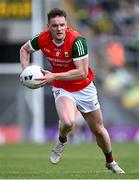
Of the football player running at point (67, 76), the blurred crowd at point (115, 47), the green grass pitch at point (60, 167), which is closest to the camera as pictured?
the green grass pitch at point (60, 167)

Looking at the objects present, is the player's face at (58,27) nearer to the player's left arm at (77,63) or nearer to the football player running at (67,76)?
the football player running at (67,76)

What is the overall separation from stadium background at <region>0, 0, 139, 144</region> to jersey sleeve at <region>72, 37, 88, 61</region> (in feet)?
50.9

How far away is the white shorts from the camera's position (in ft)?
38.3

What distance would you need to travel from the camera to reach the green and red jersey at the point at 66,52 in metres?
11.3

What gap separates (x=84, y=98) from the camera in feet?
38.4

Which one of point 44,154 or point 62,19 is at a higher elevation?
point 62,19

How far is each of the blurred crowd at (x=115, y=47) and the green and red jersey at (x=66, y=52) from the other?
17.3 m

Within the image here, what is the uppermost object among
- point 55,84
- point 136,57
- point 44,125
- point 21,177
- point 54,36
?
point 54,36

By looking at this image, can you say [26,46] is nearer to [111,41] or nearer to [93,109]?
[93,109]

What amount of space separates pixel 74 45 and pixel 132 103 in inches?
724

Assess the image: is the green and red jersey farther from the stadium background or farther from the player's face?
the stadium background

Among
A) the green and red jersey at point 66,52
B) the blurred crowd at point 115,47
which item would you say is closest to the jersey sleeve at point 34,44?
the green and red jersey at point 66,52

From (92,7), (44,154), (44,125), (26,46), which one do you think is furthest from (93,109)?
(92,7)

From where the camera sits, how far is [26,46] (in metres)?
11.9
